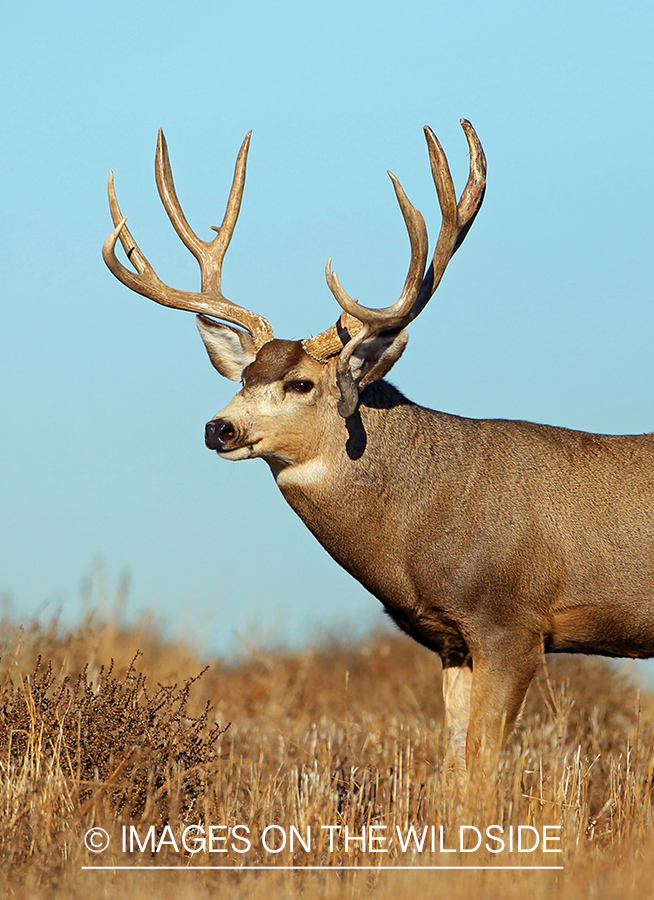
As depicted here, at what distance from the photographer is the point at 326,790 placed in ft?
22.7

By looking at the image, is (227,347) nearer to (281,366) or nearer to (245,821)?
(281,366)

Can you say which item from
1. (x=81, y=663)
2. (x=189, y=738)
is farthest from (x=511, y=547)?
(x=81, y=663)

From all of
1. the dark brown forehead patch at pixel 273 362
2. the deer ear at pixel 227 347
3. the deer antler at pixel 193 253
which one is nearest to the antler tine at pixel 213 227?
the deer antler at pixel 193 253

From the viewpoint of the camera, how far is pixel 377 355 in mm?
7879

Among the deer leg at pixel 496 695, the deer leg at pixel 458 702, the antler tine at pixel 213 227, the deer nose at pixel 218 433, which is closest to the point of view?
the deer leg at pixel 496 695

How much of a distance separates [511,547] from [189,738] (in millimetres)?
2287

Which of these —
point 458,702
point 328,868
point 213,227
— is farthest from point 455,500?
point 213,227

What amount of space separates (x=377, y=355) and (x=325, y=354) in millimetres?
411

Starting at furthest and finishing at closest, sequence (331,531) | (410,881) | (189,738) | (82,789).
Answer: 1. (331,531)
2. (189,738)
3. (82,789)
4. (410,881)

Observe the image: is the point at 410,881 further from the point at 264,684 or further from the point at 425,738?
the point at 264,684

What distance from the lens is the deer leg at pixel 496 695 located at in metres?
7.29

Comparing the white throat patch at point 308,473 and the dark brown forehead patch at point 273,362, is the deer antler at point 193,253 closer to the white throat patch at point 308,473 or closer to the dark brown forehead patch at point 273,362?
the dark brown forehead patch at point 273,362

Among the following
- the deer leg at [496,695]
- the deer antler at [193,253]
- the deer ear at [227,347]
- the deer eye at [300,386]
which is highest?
the deer antler at [193,253]

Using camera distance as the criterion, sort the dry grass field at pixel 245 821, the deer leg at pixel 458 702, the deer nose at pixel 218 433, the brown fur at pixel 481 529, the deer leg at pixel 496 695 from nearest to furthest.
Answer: the dry grass field at pixel 245 821 < the deer leg at pixel 496 695 < the brown fur at pixel 481 529 < the deer nose at pixel 218 433 < the deer leg at pixel 458 702
